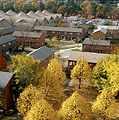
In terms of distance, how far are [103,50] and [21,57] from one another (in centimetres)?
3136

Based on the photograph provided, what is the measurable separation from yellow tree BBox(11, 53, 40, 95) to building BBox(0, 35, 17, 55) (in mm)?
25425

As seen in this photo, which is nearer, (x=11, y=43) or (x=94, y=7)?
(x=11, y=43)

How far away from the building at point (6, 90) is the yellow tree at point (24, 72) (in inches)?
34.4

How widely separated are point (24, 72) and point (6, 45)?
1092 inches

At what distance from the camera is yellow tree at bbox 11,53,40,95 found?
21203 millimetres

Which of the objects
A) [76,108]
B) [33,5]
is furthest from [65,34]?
[33,5]

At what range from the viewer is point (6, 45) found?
152 feet

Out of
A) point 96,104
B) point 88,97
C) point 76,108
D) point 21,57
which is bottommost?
point 88,97

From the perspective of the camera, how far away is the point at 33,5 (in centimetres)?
12494

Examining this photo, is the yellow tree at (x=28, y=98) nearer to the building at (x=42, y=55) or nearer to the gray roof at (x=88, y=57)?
the building at (x=42, y=55)

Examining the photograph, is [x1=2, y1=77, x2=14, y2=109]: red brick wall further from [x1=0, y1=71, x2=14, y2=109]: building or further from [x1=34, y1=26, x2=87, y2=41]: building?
[x1=34, y1=26, x2=87, y2=41]: building

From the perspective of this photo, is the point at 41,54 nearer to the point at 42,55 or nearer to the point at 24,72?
the point at 42,55

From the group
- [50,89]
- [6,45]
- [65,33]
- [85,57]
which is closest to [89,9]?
[65,33]

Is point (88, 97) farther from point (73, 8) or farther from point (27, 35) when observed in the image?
point (73, 8)
